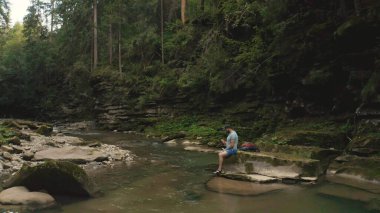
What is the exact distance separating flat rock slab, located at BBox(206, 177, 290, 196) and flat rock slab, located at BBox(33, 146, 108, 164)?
520 centimetres

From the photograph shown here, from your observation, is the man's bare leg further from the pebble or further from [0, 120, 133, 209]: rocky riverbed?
the pebble

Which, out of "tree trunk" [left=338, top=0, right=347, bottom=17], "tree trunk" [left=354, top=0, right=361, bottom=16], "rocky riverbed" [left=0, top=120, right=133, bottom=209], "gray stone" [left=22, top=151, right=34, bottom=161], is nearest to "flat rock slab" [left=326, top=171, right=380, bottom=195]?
"rocky riverbed" [left=0, top=120, right=133, bottom=209]

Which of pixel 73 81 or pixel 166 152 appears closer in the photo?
pixel 166 152

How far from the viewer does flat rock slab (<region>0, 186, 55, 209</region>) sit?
8391 millimetres

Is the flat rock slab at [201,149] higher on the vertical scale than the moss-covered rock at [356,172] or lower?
lower

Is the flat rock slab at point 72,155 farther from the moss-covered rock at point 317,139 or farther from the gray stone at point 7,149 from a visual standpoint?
the moss-covered rock at point 317,139

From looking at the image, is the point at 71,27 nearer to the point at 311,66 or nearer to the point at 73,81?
the point at 73,81

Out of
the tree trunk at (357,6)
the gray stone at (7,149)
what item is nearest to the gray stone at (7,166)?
the gray stone at (7,149)

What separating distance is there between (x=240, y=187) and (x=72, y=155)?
6.98m

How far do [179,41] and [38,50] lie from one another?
23.3 metres

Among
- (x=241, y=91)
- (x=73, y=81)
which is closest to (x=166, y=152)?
(x=241, y=91)

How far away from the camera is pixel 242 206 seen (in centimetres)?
884

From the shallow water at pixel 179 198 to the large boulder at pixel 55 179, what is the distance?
0.40 m

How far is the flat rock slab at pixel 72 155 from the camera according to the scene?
559 inches
